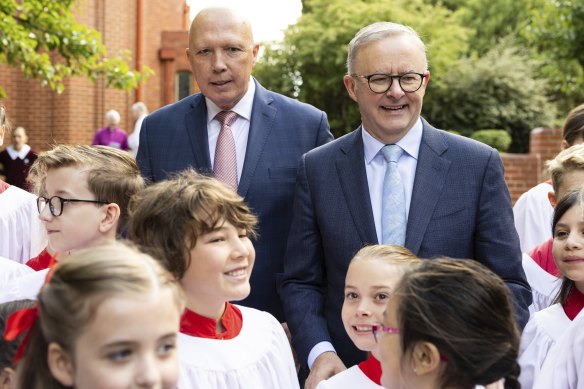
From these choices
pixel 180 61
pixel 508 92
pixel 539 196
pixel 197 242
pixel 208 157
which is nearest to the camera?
pixel 197 242

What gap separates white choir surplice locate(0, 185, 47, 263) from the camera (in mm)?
5598

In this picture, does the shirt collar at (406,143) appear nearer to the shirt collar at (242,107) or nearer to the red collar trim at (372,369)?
the shirt collar at (242,107)

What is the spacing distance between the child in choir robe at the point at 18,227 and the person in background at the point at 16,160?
32.9ft

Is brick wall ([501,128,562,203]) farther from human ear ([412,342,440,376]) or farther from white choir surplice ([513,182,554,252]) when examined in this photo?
human ear ([412,342,440,376])

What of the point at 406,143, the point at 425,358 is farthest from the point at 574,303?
the point at 425,358

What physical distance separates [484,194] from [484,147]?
0.74 ft

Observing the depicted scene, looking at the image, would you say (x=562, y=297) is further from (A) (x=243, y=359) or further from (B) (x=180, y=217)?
(B) (x=180, y=217)

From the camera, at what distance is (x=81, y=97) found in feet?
64.5

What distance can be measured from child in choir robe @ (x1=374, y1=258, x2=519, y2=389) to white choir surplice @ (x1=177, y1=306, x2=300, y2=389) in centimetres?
75

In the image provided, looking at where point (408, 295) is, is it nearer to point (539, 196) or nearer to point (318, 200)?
point (318, 200)

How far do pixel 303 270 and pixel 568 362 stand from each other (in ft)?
4.09

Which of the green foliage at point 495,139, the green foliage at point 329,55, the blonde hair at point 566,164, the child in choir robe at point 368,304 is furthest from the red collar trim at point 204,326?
the green foliage at point 329,55

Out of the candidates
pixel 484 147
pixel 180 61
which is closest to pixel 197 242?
pixel 484 147

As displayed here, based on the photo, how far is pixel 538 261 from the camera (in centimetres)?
541
